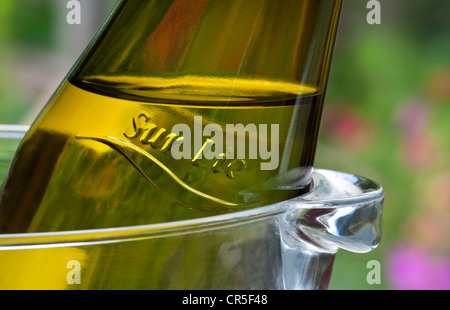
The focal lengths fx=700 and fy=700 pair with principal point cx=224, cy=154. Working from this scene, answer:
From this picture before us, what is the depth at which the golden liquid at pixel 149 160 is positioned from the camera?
8.3 inches

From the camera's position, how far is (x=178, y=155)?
211 millimetres

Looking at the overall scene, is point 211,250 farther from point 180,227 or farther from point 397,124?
point 397,124

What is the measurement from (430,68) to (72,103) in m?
0.54

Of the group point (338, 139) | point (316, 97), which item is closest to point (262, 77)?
Result: point (316, 97)

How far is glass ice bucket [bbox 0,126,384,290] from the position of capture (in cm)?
15

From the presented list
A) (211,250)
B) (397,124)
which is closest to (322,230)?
(211,250)

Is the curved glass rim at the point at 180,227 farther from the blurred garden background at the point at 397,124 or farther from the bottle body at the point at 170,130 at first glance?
the blurred garden background at the point at 397,124

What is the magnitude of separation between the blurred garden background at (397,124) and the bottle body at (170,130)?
0.47 m

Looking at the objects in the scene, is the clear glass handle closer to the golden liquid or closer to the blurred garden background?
the golden liquid

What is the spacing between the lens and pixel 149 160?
0.21 metres

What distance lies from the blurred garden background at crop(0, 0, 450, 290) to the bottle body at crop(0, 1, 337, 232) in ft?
1.56

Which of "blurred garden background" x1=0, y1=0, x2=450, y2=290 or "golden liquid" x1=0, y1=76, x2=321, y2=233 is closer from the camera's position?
"golden liquid" x1=0, y1=76, x2=321, y2=233

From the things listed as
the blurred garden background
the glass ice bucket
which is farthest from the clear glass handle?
the blurred garden background

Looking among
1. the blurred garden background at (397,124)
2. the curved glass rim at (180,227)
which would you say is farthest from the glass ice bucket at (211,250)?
the blurred garden background at (397,124)
